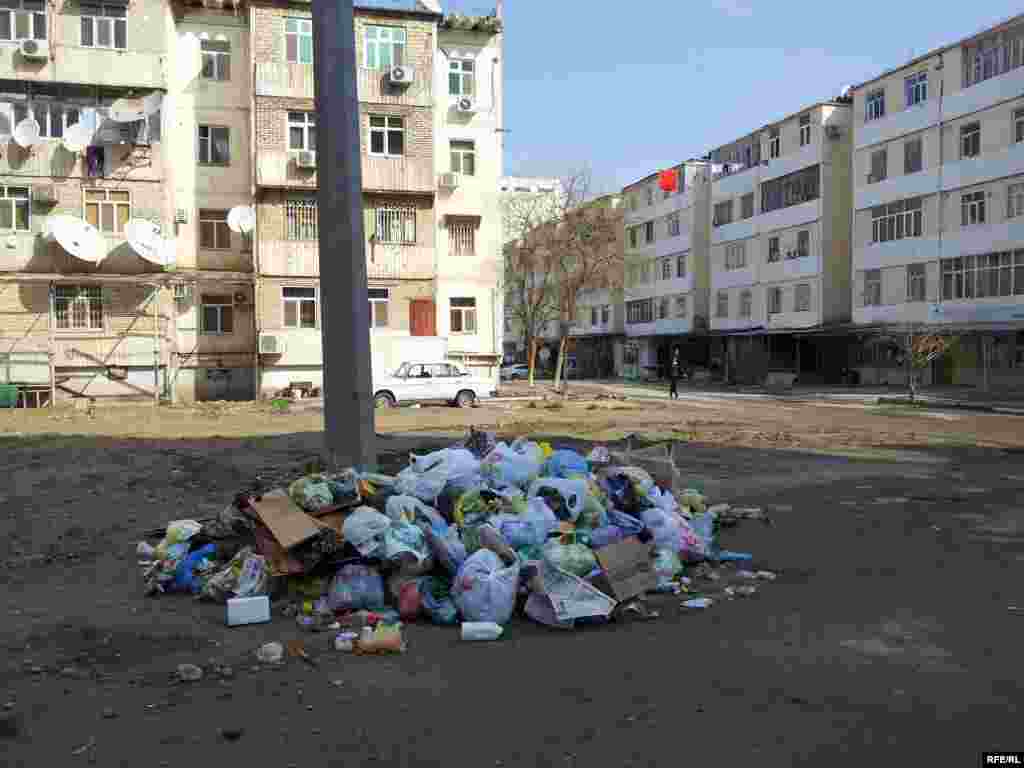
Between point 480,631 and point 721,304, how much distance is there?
48.6 metres

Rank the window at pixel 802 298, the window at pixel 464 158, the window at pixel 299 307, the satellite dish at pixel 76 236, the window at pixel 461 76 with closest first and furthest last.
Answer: the satellite dish at pixel 76 236 < the window at pixel 299 307 < the window at pixel 461 76 < the window at pixel 464 158 < the window at pixel 802 298

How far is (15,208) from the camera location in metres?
27.8

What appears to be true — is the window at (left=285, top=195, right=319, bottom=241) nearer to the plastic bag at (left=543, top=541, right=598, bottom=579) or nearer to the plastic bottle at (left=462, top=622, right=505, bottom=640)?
the plastic bag at (left=543, top=541, right=598, bottom=579)

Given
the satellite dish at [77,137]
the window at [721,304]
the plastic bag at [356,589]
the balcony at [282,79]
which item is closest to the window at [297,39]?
the balcony at [282,79]

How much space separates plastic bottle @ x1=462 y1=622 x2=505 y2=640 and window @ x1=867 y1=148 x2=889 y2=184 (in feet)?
127

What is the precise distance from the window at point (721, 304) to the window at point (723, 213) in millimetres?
4072

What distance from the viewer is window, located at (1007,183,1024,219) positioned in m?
32.8

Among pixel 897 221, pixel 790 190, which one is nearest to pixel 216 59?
pixel 897 221

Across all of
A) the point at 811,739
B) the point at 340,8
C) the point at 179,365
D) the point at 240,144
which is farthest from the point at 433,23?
the point at 811,739

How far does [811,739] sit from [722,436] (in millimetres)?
14227

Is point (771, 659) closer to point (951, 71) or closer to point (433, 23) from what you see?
point (433, 23)

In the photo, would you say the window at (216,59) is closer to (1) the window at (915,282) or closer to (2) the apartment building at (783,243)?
(2) the apartment building at (783,243)

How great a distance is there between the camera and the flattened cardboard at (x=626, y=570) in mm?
5895

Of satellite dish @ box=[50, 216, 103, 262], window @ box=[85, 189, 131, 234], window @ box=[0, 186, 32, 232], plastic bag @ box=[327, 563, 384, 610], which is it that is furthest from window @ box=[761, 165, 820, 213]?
plastic bag @ box=[327, 563, 384, 610]
